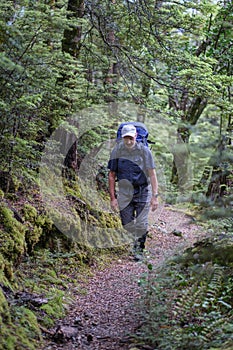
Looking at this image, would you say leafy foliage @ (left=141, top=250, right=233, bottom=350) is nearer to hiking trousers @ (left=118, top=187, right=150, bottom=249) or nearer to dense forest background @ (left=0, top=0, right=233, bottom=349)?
dense forest background @ (left=0, top=0, right=233, bottom=349)

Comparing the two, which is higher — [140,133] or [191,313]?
[140,133]

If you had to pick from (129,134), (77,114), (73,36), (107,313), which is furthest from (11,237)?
(73,36)

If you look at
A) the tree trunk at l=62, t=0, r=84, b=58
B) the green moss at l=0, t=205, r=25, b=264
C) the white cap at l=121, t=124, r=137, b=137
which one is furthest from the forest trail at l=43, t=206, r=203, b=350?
the tree trunk at l=62, t=0, r=84, b=58

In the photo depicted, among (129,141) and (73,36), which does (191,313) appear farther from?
(73,36)

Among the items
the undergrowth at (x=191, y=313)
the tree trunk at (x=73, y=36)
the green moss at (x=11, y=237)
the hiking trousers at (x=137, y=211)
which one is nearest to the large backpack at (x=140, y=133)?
the hiking trousers at (x=137, y=211)

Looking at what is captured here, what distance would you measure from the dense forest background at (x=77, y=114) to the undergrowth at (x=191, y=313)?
582 mm

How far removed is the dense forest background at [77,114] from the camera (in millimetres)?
4348

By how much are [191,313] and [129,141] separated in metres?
3.85

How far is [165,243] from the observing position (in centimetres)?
959

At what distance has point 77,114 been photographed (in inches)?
322

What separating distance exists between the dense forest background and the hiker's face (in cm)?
71

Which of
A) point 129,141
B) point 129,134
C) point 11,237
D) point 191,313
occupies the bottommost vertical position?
point 191,313

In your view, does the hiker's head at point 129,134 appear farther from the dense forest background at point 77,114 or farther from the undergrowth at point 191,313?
the undergrowth at point 191,313

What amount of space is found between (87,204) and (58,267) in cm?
238
